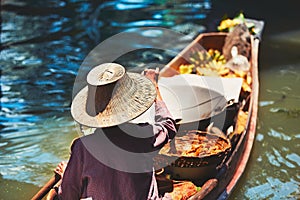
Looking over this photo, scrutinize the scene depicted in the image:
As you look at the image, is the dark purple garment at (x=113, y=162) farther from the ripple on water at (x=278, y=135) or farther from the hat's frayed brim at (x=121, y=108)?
the ripple on water at (x=278, y=135)

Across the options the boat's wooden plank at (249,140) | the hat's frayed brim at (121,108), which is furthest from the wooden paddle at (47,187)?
the boat's wooden plank at (249,140)

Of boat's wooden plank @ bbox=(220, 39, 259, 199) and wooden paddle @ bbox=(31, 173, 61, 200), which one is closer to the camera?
wooden paddle @ bbox=(31, 173, 61, 200)

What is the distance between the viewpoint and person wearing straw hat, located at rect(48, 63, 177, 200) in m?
2.25

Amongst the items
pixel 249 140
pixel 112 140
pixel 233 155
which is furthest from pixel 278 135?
pixel 112 140

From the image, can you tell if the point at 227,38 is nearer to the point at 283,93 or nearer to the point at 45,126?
the point at 283,93

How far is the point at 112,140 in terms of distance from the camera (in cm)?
228

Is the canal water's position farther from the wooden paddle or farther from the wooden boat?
the wooden paddle

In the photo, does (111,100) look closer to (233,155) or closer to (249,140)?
(233,155)

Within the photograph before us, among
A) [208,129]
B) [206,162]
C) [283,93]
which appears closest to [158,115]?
[206,162]

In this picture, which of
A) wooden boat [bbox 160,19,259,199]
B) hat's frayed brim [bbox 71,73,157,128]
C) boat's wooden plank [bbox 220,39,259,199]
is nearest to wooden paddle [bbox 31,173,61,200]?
hat's frayed brim [bbox 71,73,157,128]

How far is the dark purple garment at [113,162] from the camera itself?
89.7 inches

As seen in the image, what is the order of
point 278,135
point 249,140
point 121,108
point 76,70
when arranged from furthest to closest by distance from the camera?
point 76,70 < point 278,135 < point 249,140 < point 121,108

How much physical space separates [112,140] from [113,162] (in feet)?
0.38

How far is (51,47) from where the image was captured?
6.97m
